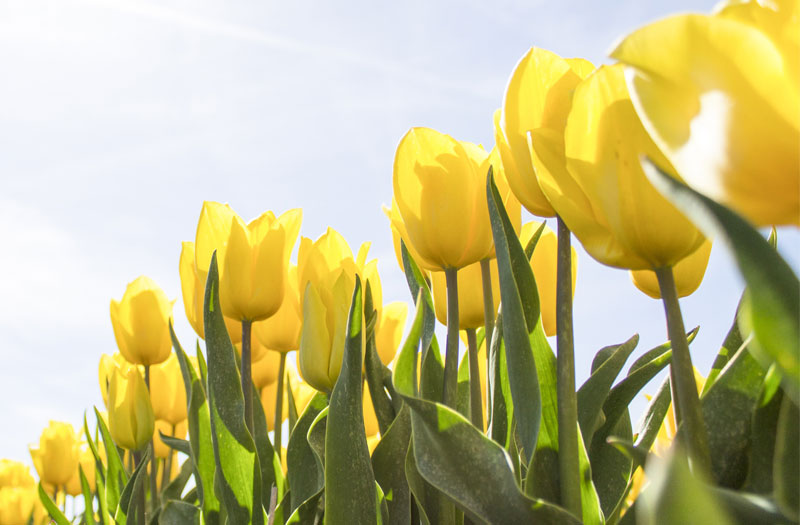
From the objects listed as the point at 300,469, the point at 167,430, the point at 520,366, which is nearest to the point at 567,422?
the point at 520,366

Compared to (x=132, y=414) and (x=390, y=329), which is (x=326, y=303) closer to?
(x=390, y=329)

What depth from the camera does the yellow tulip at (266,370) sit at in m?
1.98

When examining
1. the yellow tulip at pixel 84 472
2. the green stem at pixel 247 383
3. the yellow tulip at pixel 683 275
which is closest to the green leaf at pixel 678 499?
the yellow tulip at pixel 683 275

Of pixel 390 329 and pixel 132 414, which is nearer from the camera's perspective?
pixel 390 329

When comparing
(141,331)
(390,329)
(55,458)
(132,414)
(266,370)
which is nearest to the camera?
(390,329)

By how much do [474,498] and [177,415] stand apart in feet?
5.05

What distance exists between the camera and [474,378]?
1.02 meters

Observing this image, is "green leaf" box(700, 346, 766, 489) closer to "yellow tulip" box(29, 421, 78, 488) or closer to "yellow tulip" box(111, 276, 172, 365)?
"yellow tulip" box(111, 276, 172, 365)

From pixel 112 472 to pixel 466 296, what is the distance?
3.14ft

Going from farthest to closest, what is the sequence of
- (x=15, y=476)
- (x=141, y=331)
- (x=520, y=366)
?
1. (x=15, y=476)
2. (x=141, y=331)
3. (x=520, y=366)

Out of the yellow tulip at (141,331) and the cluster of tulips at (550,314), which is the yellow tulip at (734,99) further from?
the yellow tulip at (141,331)

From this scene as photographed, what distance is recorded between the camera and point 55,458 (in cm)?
297

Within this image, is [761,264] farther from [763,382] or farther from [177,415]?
[177,415]

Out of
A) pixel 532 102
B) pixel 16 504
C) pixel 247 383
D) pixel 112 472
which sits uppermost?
pixel 532 102
